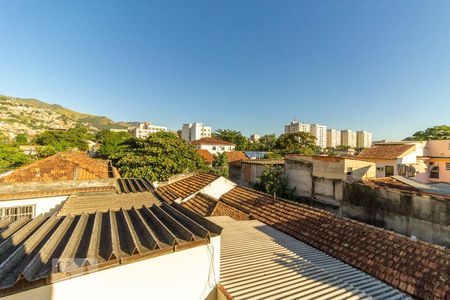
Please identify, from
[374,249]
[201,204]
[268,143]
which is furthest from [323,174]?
[268,143]

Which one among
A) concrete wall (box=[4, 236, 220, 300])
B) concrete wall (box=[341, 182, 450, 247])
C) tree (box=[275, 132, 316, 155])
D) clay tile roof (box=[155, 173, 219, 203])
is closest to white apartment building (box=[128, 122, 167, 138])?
tree (box=[275, 132, 316, 155])

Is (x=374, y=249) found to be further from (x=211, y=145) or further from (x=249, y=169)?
(x=211, y=145)

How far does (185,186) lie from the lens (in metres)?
14.5

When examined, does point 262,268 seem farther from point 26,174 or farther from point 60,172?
point 26,174

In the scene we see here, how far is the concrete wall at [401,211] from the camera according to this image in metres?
8.52

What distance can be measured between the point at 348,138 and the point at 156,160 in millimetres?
115815

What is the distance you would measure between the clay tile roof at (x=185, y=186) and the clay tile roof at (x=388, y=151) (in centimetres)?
1702

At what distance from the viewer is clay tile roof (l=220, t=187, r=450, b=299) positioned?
5039mm

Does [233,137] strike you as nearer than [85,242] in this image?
No

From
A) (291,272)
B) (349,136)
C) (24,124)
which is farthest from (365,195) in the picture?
(24,124)

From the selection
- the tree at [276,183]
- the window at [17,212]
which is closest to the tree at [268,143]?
the tree at [276,183]

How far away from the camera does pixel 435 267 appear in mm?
5324

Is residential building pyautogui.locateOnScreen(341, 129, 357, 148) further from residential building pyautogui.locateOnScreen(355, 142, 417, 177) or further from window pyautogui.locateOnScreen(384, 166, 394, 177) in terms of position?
window pyautogui.locateOnScreen(384, 166, 394, 177)

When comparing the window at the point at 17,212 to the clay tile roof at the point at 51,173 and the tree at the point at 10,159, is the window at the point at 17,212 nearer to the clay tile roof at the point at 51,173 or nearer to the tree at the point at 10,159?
the clay tile roof at the point at 51,173
